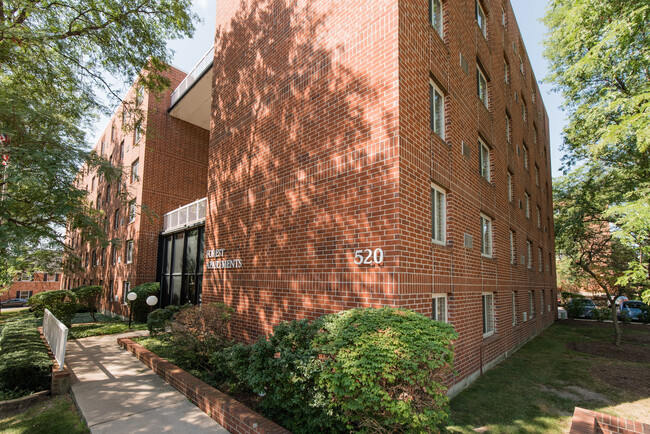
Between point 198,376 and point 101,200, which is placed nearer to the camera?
point 198,376

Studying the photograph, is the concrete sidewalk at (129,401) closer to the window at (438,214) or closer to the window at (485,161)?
the window at (438,214)

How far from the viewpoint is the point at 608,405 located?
21.7 ft

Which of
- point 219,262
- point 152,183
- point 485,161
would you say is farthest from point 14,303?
point 485,161

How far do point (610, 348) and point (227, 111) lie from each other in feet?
52.7

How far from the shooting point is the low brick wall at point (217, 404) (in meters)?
4.27

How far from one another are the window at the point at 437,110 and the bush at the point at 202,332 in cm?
639

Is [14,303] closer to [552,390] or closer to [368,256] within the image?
[368,256]

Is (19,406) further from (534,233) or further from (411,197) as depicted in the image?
(534,233)

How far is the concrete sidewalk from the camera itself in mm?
4828

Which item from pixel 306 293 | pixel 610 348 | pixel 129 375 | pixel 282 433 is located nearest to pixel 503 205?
pixel 610 348

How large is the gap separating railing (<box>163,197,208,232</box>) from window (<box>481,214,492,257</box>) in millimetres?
10008

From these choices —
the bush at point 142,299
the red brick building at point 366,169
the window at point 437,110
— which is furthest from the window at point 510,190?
the bush at point 142,299

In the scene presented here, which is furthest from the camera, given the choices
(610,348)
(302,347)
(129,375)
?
(610,348)

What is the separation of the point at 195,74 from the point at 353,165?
1380 cm
